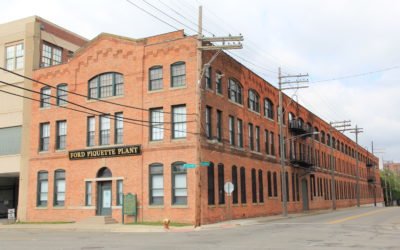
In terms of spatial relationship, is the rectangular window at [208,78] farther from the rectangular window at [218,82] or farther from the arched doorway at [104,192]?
the arched doorway at [104,192]

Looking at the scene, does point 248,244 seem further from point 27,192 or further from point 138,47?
point 27,192

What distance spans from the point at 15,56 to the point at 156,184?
58.5 feet

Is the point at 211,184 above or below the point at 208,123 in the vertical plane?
below

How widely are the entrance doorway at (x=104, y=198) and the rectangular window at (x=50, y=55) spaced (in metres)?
12.5

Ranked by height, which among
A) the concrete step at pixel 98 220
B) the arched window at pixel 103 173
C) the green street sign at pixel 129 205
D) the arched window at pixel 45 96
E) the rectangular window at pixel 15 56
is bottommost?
the concrete step at pixel 98 220

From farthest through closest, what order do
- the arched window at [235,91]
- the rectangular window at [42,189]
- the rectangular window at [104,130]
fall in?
the arched window at [235,91]
the rectangular window at [42,189]
the rectangular window at [104,130]

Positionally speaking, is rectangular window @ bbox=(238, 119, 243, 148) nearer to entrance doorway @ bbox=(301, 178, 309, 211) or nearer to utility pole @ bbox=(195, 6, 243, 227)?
utility pole @ bbox=(195, 6, 243, 227)

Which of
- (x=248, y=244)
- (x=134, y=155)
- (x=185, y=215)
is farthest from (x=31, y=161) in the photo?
(x=248, y=244)

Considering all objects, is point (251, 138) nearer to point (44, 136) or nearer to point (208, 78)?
point (208, 78)

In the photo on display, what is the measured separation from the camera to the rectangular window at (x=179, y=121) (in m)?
28.7

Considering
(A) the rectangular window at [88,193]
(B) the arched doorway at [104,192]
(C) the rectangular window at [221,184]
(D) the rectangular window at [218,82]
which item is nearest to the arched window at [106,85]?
(B) the arched doorway at [104,192]

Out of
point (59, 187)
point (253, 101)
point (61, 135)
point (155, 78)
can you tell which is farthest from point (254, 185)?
point (61, 135)

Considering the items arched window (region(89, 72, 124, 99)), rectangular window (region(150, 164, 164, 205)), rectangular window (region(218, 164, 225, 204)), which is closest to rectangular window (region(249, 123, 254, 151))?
rectangular window (region(218, 164, 225, 204))

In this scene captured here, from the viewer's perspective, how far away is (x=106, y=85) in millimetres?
32188
